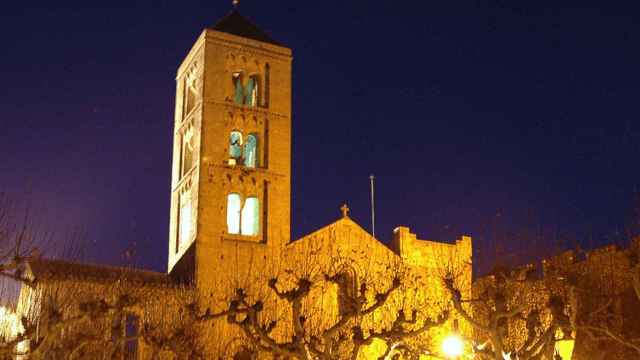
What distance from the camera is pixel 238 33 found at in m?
45.2

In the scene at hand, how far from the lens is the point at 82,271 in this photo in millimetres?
38375

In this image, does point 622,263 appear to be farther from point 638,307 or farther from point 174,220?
point 174,220

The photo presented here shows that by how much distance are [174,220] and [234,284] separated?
21.3ft

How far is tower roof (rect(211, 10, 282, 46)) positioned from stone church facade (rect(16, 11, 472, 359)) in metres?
0.06

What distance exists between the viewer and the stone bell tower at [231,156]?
4153cm

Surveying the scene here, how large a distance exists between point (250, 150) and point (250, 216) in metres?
3.39

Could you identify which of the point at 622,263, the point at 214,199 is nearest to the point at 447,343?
the point at 622,263

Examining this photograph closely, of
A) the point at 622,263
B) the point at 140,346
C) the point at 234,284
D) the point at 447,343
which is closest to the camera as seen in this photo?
the point at 447,343

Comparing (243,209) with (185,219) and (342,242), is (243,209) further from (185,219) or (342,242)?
(342,242)

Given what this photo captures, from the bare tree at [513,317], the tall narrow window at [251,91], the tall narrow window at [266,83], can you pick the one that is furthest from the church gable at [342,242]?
the bare tree at [513,317]

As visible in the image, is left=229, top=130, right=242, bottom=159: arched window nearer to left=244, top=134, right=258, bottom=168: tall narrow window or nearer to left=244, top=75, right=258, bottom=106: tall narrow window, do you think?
left=244, top=134, right=258, bottom=168: tall narrow window

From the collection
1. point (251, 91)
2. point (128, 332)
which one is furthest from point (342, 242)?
point (128, 332)

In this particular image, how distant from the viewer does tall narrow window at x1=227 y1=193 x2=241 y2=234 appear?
4297 centimetres

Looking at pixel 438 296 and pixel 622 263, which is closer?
pixel 622 263
